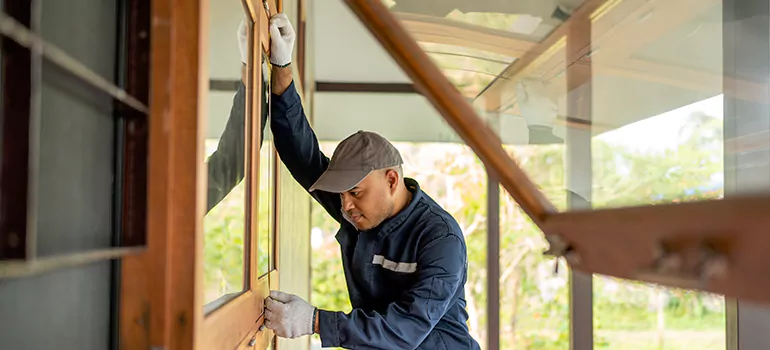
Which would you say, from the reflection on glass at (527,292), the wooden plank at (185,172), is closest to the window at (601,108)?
the wooden plank at (185,172)

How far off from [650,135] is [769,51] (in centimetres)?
111

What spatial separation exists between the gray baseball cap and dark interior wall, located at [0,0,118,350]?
1.11m

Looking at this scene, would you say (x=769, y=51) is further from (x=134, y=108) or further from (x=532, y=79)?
(x=134, y=108)

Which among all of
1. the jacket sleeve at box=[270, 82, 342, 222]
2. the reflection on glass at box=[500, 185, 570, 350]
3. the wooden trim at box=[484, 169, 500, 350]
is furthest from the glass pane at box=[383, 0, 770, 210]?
the reflection on glass at box=[500, 185, 570, 350]

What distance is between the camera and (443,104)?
1488 millimetres

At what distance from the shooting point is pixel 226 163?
4.13 feet

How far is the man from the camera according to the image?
1870 mm

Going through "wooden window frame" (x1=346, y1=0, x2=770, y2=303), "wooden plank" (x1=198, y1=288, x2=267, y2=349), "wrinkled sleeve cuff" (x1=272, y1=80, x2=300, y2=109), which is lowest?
"wooden plank" (x1=198, y1=288, x2=267, y2=349)

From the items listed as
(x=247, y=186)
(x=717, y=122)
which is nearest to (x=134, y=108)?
(x=247, y=186)

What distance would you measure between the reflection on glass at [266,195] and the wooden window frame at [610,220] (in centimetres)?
37

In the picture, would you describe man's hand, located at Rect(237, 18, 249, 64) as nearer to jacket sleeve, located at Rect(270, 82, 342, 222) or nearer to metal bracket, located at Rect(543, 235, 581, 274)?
jacket sleeve, located at Rect(270, 82, 342, 222)

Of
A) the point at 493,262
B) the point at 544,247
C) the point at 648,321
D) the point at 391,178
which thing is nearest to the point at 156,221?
the point at 391,178

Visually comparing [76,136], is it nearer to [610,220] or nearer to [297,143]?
[610,220]

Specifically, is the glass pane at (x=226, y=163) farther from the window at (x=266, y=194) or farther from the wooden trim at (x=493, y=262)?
the wooden trim at (x=493, y=262)
